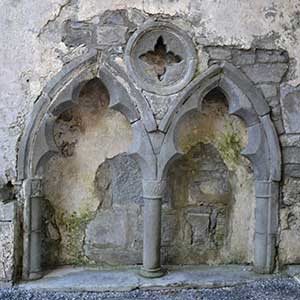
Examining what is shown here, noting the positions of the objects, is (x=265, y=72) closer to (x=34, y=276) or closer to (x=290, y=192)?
(x=290, y=192)

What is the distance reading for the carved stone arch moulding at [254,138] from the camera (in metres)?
3.11

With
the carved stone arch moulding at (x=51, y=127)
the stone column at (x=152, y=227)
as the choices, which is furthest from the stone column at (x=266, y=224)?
the carved stone arch moulding at (x=51, y=127)

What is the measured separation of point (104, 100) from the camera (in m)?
3.36

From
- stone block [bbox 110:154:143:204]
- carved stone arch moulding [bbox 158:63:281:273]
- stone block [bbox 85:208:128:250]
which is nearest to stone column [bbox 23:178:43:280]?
stone block [bbox 85:208:128:250]

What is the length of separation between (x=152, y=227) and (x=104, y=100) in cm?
109

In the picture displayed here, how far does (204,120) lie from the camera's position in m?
3.44

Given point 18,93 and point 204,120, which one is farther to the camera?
point 204,120

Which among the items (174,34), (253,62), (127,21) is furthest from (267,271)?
(127,21)

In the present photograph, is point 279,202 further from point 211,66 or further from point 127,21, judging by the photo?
point 127,21

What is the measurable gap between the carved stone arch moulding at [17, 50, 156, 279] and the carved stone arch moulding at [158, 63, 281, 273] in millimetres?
168

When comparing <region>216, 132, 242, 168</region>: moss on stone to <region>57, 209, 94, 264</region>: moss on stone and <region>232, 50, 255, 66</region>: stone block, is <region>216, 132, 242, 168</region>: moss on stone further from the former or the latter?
<region>57, 209, 94, 264</region>: moss on stone

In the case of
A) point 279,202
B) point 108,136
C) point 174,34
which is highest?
point 174,34

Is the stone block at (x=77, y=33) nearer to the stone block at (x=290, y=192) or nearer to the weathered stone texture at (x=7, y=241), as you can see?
the weathered stone texture at (x=7, y=241)

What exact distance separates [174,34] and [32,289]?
7.02ft
